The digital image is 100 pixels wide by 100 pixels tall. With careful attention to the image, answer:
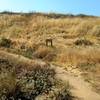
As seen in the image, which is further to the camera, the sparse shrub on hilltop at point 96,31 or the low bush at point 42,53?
the sparse shrub on hilltop at point 96,31

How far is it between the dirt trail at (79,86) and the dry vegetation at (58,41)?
1.02 feet

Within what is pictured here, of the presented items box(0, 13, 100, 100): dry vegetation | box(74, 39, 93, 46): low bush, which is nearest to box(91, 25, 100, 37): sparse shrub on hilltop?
box(0, 13, 100, 100): dry vegetation

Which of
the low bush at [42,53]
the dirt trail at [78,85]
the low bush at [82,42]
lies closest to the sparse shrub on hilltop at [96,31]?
the low bush at [82,42]

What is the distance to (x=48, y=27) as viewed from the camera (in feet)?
99.9

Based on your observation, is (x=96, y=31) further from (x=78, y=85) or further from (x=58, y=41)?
(x=78, y=85)

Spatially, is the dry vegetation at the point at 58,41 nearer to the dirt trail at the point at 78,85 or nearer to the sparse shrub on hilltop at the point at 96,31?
the sparse shrub on hilltop at the point at 96,31

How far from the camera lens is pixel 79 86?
1050 centimetres

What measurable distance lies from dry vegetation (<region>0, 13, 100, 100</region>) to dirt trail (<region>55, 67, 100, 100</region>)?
1.02 ft

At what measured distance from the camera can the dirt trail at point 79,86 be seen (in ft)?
31.3

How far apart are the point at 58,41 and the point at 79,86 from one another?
11825 millimetres

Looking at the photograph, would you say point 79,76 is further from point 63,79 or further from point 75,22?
point 75,22

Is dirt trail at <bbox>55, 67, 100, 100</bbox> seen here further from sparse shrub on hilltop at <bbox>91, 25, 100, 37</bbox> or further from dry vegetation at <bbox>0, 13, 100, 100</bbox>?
sparse shrub on hilltop at <bbox>91, 25, 100, 37</bbox>

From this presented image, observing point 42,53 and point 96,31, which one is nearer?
point 42,53

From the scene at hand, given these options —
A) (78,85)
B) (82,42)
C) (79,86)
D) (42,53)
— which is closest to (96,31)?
(82,42)
